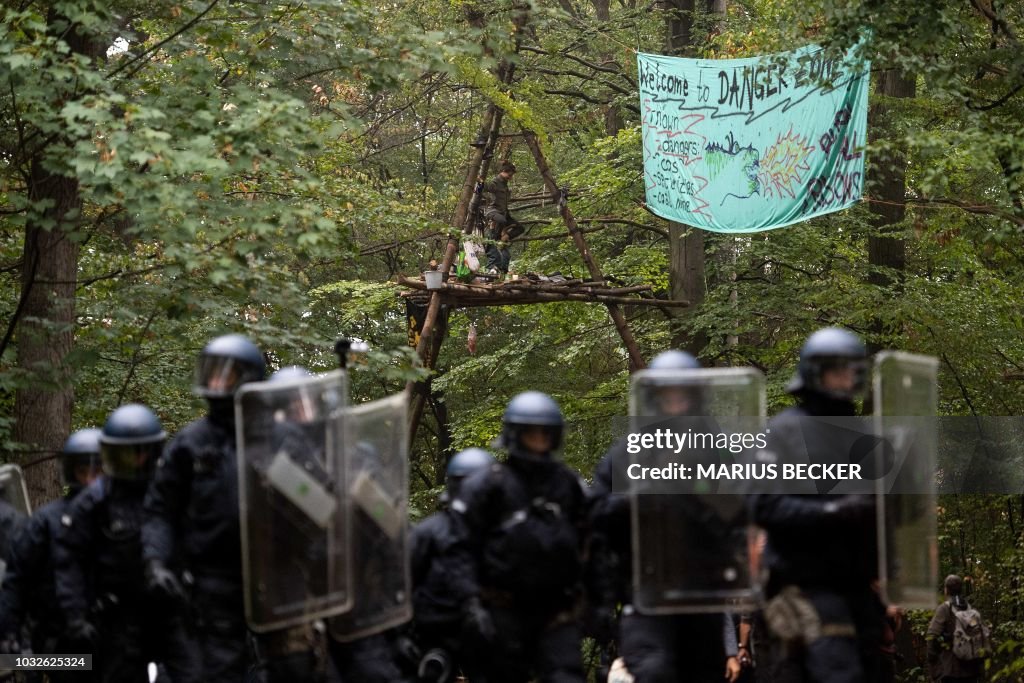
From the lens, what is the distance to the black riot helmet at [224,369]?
7.24 meters

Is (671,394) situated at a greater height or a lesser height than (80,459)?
greater

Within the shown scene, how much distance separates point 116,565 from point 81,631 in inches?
15.2

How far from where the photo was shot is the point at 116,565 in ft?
25.7

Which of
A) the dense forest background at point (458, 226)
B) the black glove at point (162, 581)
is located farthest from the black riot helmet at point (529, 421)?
the dense forest background at point (458, 226)

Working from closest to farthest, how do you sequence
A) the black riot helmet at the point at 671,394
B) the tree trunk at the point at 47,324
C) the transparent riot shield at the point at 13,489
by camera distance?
the black riot helmet at the point at 671,394, the transparent riot shield at the point at 13,489, the tree trunk at the point at 47,324

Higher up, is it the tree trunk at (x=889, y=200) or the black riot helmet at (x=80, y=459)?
the tree trunk at (x=889, y=200)

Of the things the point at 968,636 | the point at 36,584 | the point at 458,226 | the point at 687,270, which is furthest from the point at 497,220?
the point at 36,584

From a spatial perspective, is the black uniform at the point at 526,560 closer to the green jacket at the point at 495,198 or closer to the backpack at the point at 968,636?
the backpack at the point at 968,636

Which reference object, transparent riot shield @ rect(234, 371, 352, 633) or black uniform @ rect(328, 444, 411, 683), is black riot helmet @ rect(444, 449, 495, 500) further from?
transparent riot shield @ rect(234, 371, 352, 633)

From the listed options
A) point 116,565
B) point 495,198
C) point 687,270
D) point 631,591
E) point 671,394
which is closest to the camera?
point 671,394

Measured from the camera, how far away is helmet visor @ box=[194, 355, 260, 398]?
7234 mm

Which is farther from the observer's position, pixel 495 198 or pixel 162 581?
pixel 495 198

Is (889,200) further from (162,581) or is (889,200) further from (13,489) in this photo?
(162,581)

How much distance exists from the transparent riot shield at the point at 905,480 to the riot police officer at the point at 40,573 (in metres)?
4.34
